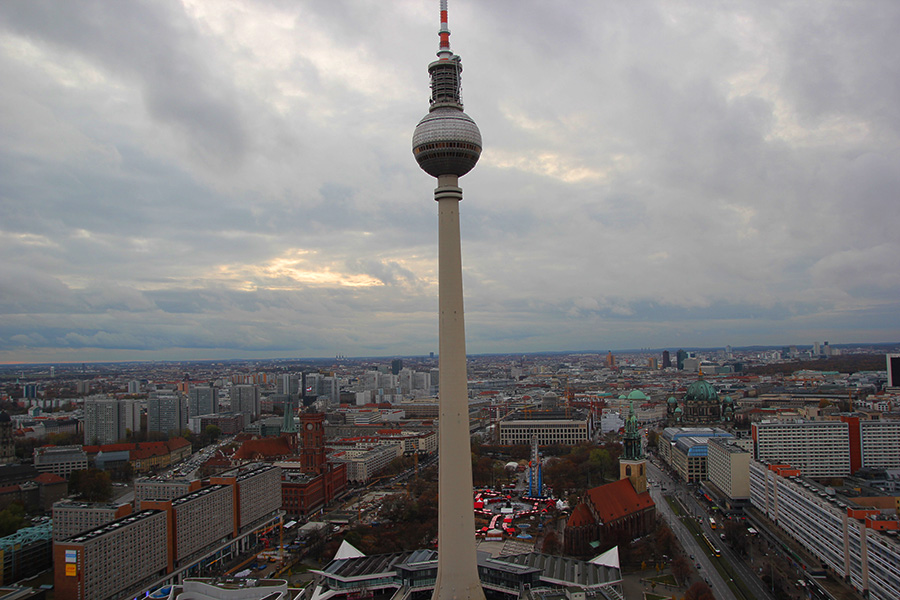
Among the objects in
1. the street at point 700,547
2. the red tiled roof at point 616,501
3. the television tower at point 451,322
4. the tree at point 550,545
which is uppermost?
the television tower at point 451,322

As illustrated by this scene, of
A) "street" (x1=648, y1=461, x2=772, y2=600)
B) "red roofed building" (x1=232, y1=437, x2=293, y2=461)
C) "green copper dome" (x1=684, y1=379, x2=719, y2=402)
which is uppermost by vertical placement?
"green copper dome" (x1=684, y1=379, x2=719, y2=402)

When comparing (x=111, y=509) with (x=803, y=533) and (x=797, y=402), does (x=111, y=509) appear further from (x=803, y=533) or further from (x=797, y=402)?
(x=797, y=402)

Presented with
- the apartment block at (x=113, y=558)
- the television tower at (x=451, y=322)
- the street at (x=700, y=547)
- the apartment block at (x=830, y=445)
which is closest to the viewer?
the television tower at (x=451, y=322)

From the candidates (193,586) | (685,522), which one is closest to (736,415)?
(685,522)

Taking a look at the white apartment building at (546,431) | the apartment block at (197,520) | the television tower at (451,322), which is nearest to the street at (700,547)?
the television tower at (451,322)

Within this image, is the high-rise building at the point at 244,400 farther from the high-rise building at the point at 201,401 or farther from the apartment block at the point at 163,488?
the apartment block at the point at 163,488

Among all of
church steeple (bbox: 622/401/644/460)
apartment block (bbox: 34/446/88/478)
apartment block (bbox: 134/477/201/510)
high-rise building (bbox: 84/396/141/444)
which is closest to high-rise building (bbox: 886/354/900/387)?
church steeple (bbox: 622/401/644/460)

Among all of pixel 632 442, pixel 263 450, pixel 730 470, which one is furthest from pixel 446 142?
pixel 263 450

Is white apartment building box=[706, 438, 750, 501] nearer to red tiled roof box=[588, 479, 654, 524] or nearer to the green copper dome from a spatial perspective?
red tiled roof box=[588, 479, 654, 524]
